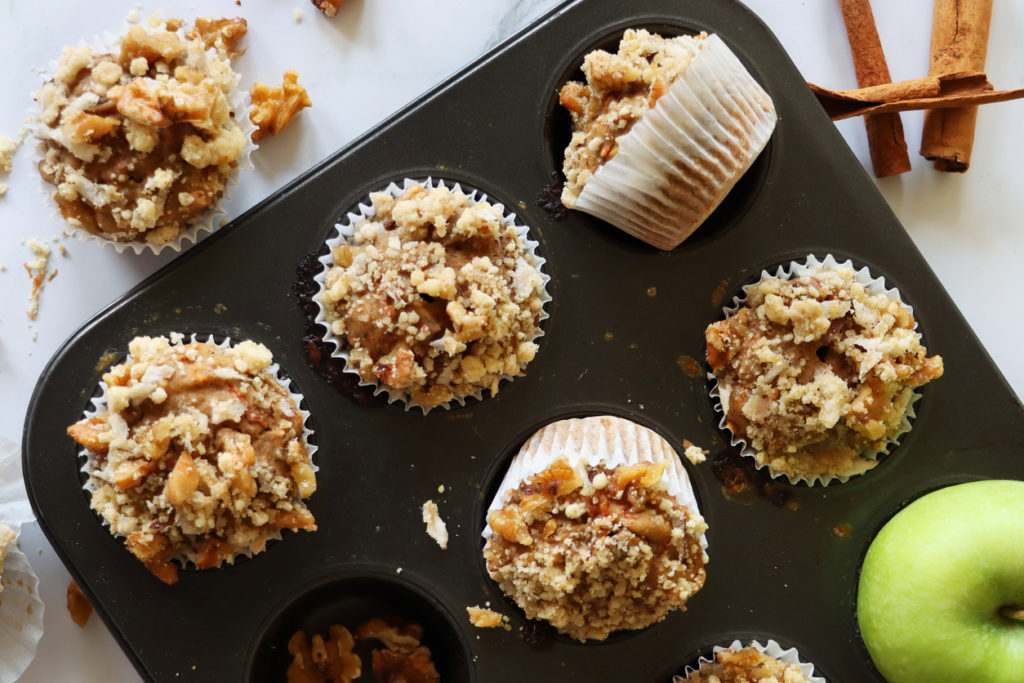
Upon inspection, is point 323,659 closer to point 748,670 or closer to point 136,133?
point 748,670

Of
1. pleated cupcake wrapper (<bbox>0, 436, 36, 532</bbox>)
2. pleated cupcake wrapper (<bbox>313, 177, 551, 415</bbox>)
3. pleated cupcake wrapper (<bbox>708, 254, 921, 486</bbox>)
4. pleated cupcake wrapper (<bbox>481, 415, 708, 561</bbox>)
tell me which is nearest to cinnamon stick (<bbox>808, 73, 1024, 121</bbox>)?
pleated cupcake wrapper (<bbox>708, 254, 921, 486</bbox>)

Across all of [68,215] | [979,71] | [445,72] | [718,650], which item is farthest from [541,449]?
[979,71]

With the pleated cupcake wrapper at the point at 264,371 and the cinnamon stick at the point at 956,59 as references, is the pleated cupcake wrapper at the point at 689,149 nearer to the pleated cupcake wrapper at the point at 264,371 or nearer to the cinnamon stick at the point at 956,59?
the cinnamon stick at the point at 956,59

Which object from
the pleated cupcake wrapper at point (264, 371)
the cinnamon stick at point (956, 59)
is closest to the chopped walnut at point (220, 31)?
the pleated cupcake wrapper at point (264, 371)

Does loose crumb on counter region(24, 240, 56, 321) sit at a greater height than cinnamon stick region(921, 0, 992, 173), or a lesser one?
greater

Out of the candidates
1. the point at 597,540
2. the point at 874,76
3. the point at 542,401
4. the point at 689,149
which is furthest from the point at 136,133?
the point at 874,76

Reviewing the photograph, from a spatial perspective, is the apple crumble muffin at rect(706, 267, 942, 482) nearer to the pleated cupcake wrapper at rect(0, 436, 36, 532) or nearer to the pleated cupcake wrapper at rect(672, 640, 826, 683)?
the pleated cupcake wrapper at rect(672, 640, 826, 683)
